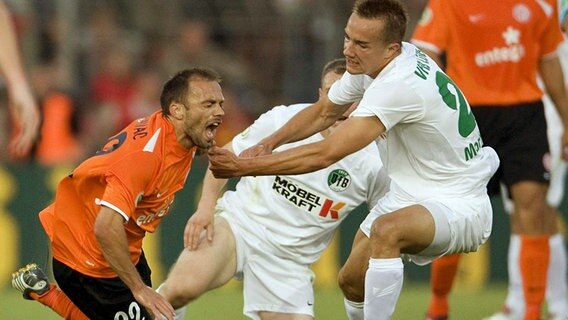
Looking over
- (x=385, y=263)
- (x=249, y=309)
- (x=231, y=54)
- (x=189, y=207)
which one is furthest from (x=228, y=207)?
(x=231, y=54)

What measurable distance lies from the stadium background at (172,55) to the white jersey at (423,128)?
16.0 ft

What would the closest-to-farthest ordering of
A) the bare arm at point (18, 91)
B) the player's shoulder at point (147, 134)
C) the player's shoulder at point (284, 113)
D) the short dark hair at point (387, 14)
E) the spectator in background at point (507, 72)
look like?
1. the bare arm at point (18, 91)
2. the player's shoulder at point (147, 134)
3. the short dark hair at point (387, 14)
4. the player's shoulder at point (284, 113)
5. the spectator in background at point (507, 72)

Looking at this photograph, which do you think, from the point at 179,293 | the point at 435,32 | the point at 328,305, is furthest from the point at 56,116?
the point at 179,293

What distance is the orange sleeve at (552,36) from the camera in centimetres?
855

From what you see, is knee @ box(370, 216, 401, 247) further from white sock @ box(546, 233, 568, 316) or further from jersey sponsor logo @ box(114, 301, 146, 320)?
white sock @ box(546, 233, 568, 316)

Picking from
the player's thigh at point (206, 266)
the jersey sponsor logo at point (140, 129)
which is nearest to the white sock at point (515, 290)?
the player's thigh at point (206, 266)

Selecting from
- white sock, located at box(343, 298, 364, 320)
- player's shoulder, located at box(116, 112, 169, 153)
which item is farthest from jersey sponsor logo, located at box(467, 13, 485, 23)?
player's shoulder, located at box(116, 112, 169, 153)

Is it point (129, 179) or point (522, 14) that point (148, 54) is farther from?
point (129, 179)

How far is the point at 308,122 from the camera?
285 inches

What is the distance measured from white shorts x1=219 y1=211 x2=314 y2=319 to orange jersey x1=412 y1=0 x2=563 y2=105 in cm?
193

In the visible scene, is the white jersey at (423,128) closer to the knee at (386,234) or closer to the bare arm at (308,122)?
the bare arm at (308,122)

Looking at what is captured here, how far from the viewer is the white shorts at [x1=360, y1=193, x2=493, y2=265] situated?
6.66 m

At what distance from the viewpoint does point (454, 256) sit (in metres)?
8.61

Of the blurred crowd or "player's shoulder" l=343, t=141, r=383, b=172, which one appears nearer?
"player's shoulder" l=343, t=141, r=383, b=172
